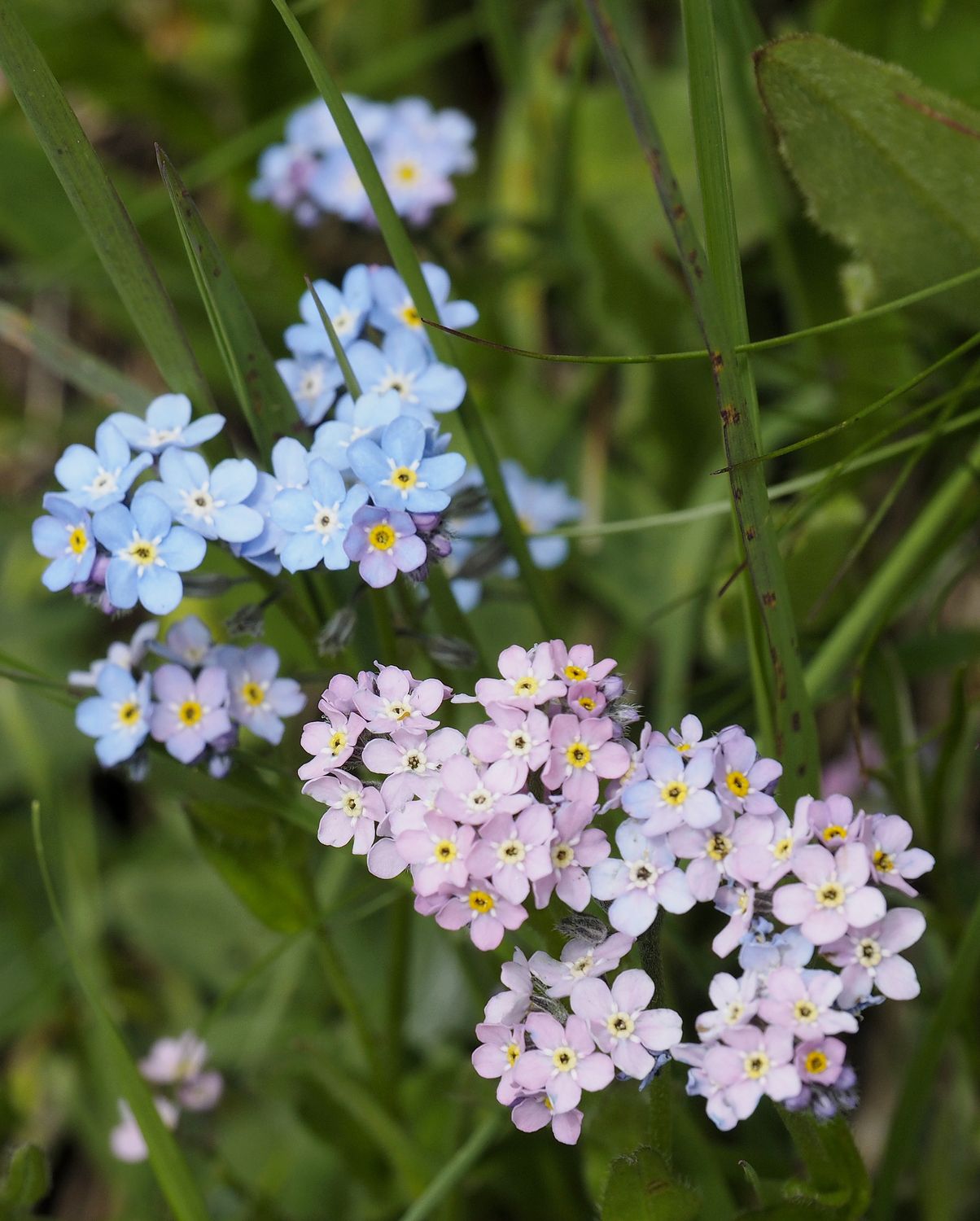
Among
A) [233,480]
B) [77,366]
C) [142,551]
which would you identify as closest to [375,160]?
[77,366]

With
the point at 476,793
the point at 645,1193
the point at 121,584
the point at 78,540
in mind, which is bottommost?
the point at 645,1193

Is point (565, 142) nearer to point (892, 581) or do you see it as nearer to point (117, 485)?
point (892, 581)

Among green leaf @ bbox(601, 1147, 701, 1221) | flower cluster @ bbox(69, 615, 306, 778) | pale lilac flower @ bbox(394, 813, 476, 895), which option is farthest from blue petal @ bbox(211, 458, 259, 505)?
green leaf @ bbox(601, 1147, 701, 1221)

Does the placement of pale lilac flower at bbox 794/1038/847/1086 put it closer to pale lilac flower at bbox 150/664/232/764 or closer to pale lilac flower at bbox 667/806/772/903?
pale lilac flower at bbox 667/806/772/903

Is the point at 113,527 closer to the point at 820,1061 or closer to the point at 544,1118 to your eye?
the point at 544,1118

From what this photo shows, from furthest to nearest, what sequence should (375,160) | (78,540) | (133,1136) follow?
(375,160) → (133,1136) → (78,540)

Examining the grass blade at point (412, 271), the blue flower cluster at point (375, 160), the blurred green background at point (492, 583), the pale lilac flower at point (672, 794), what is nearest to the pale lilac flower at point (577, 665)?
the pale lilac flower at point (672, 794)

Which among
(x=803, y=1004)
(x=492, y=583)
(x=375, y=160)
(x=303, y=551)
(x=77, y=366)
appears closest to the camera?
(x=803, y=1004)
